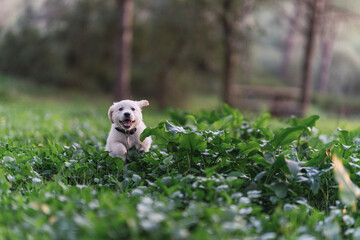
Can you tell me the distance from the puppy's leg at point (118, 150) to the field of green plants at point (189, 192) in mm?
66

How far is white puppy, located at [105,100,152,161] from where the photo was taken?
127 inches

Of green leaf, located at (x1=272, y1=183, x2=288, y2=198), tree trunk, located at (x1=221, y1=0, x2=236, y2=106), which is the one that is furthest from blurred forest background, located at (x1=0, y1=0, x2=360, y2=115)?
green leaf, located at (x1=272, y1=183, x2=288, y2=198)

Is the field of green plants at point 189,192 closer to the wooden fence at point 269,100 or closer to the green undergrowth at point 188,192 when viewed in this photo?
the green undergrowth at point 188,192

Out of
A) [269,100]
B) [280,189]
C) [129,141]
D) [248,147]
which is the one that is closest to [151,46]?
[269,100]

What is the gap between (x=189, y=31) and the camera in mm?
15133

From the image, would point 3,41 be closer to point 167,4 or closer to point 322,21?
point 167,4

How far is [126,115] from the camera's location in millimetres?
3186

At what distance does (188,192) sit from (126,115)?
1.06m

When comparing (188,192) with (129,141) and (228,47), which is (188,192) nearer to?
(129,141)

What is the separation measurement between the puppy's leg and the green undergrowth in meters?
0.08

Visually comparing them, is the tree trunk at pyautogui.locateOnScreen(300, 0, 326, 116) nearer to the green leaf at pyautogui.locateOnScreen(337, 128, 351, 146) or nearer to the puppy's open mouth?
the green leaf at pyautogui.locateOnScreen(337, 128, 351, 146)

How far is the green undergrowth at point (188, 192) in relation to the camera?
5.88ft

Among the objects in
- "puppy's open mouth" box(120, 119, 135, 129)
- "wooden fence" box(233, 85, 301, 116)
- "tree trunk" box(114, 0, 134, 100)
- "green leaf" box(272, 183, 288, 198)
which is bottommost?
"wooden fence" box(233, 85, 301, 116)

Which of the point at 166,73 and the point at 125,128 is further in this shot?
the point at 166,73
